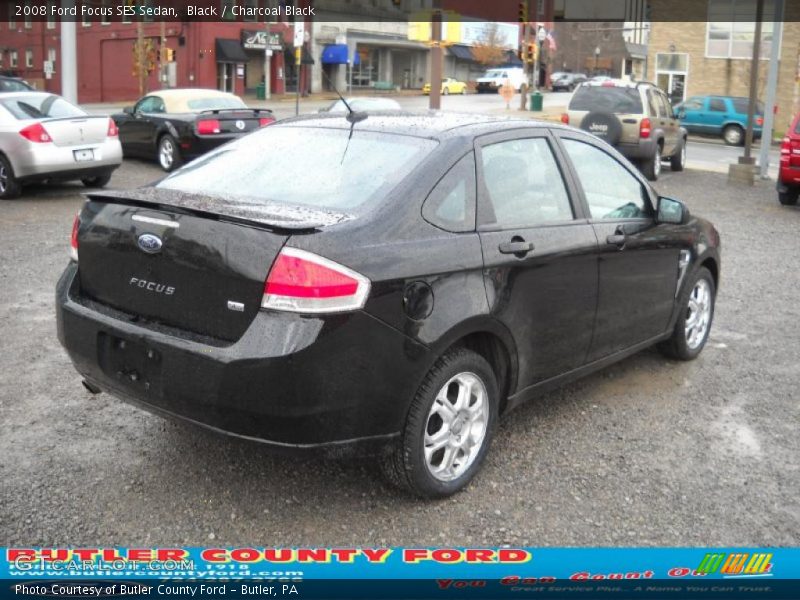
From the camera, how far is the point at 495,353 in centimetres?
415

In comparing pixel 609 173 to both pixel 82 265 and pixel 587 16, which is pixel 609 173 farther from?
pixel 587 16

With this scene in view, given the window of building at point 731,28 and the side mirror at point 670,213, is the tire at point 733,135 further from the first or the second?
the side mirror at point 670,213

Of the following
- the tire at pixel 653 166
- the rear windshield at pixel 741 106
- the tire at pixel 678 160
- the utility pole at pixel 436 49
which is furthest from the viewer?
the rear windshield at pixel 741 106

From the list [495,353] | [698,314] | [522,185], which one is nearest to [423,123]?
[522,185]

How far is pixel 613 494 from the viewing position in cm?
408

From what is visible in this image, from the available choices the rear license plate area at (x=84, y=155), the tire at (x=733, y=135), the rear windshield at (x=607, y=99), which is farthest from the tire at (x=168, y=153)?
the tire at (x=733, y=135)

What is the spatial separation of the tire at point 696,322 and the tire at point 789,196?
9.75 m

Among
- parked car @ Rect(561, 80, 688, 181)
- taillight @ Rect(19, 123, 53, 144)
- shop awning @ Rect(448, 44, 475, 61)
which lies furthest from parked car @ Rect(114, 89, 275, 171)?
shop awning @ Rect(448, 44, 475, 61)

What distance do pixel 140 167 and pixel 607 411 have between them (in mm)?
13575

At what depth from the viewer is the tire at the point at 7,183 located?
12367mm

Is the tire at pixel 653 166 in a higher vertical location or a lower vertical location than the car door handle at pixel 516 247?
lower

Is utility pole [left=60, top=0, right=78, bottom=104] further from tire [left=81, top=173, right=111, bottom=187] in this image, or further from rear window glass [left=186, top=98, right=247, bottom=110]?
tire [left=81, top=173, right=111, bottom=187]

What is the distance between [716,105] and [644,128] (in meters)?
16.9

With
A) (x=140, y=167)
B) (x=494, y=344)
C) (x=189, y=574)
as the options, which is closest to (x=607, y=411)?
(x=494, y=344)
